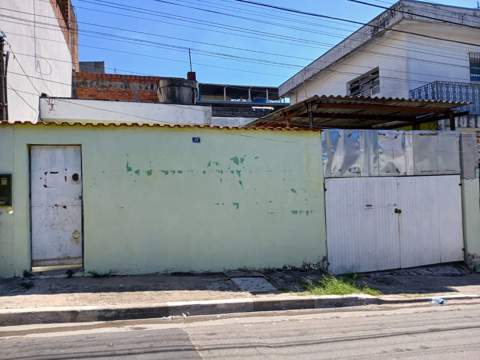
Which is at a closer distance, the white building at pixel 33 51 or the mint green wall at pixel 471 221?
the white building at pixel 33 51

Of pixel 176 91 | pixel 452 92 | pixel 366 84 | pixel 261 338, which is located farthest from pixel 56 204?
pixel 366 84

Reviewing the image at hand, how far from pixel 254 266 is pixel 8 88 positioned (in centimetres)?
643

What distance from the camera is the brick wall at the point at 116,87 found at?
66.8 ft

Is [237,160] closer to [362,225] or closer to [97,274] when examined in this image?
[362,225]

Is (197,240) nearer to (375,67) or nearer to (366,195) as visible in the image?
(366,195)

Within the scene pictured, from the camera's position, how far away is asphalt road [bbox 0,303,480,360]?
430 centimetres

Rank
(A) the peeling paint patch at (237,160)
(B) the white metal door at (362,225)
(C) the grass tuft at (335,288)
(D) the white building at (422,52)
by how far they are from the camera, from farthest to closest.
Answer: (D) the white building at (422,52)
(B) the white metal door at (362,225)
(A) the peeling paint patch at (237,160)
(C) the grass tuft at (335,288)

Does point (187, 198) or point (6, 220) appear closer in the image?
point (6, 220)

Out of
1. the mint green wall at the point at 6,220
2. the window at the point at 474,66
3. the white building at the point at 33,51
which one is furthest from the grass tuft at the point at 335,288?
the window at the point at 474,66

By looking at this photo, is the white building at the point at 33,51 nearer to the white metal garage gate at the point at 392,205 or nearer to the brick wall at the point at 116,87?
the brick wall at the point at 116,87

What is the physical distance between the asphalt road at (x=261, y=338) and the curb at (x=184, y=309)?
6.3 inches

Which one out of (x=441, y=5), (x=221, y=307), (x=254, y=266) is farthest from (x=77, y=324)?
(x=441, y=5)

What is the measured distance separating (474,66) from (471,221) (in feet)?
20.0

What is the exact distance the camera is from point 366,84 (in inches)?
581
